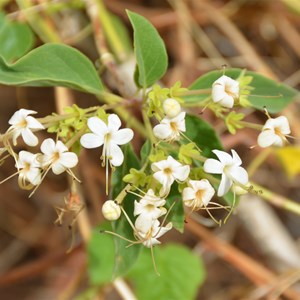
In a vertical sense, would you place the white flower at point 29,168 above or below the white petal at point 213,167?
above

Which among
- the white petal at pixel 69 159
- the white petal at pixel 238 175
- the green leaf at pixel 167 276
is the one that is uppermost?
the white petal at pixel 69 159

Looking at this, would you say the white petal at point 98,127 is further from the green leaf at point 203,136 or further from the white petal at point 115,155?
the green leaf at point 203,136

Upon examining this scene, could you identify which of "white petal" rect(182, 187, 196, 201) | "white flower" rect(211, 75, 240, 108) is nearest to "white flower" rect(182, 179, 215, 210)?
Result: "white petal" rect(182, 187, 196, 201)

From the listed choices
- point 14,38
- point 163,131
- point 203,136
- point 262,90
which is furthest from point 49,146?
point 14,38

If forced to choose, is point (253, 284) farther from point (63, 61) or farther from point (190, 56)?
point (63, 61)

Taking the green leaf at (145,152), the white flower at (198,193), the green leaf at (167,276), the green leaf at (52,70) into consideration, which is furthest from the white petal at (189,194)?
the green leaf at (167,276)

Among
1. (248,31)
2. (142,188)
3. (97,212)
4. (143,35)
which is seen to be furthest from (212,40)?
(142,188)
